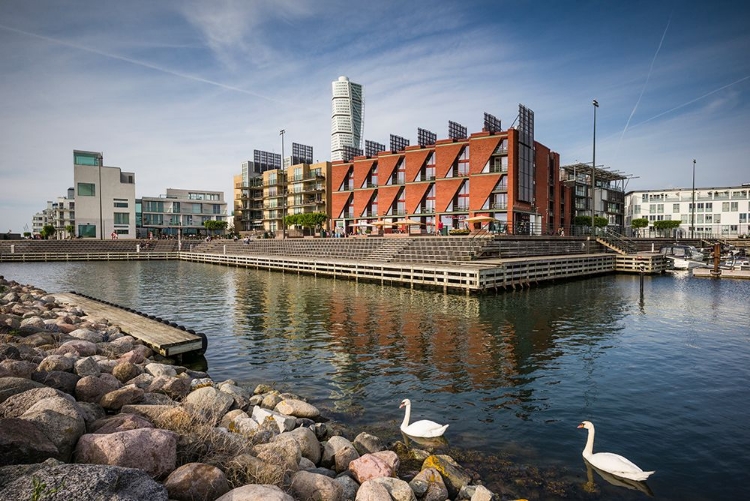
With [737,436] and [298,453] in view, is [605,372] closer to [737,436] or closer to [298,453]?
[737,436]

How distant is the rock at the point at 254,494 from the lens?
4211 millimetres

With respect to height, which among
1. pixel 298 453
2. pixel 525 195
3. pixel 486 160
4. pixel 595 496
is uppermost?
pixel 486 160

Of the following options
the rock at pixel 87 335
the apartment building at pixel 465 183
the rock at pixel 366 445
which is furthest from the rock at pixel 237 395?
the apartment building at pixel 465 183

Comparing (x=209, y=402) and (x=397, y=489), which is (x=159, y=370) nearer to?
(x=209, y=402)

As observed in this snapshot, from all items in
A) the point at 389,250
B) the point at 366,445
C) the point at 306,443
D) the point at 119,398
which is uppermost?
the point at 389,250

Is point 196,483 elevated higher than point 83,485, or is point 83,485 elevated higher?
point 83,485

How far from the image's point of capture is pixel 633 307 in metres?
22.6

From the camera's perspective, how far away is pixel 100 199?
260 ft

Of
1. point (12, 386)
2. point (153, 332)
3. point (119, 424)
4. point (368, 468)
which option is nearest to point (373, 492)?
point (368, 468)

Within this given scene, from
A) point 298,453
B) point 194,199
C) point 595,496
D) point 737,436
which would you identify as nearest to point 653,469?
point 595,496

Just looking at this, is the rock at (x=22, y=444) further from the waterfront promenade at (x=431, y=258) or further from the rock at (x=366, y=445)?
the waterfront promenade at (x=431, y=258)

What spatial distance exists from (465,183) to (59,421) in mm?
58988

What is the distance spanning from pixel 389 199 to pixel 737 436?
204 feet

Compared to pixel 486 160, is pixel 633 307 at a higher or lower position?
lower
